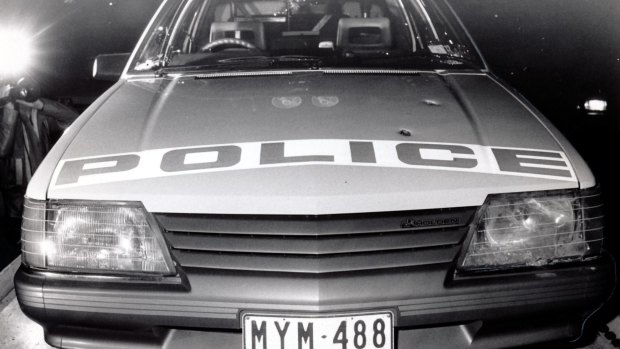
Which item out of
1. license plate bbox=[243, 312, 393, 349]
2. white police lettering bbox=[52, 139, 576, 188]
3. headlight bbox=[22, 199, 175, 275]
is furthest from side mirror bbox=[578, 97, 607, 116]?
headlight bbox=[22, 199, 175, 275]

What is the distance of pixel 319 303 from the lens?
1.67 meters

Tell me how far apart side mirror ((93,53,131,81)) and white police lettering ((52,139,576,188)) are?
1167 mm

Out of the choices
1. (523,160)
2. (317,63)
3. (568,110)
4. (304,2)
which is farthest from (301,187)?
(568,110)

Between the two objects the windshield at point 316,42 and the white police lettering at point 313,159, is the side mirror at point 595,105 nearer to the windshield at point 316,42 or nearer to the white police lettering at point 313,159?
the windshield at point 316,42

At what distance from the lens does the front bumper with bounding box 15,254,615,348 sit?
5.53ft

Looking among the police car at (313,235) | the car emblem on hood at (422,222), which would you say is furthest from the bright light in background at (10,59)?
the car emblem on hood at (422,222)

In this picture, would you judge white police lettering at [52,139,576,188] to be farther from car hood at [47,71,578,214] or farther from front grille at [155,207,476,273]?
front grille at [155,207,476,273]

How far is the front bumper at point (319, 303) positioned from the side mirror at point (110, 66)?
53.5 inches

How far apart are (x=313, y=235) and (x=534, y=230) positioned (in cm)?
63

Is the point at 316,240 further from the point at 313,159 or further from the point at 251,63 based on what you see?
the point at 251,63

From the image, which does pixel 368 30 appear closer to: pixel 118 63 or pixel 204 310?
pixel 118 63

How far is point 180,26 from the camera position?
3369 millimetres

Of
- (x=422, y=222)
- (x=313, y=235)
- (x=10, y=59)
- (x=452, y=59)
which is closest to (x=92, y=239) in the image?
(x=313, y=235)

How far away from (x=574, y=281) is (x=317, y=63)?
1.38 metres
